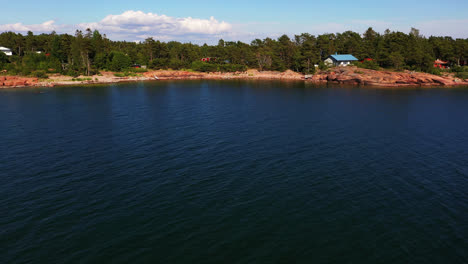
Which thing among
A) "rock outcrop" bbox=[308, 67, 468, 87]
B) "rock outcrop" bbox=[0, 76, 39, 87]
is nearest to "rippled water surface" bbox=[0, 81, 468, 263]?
"rock outcrop" bbox=[308, 67, 468, 87]

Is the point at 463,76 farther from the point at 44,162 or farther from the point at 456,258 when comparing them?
the point at 44,162

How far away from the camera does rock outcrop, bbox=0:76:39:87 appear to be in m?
151

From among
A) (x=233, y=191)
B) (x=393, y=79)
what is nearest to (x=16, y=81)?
(x=233, y=191)

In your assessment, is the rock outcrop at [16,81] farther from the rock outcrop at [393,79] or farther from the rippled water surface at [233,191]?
the rock outcrop at [393,79]

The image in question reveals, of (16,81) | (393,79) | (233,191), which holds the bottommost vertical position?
(233,191)

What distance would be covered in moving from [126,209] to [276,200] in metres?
16.5

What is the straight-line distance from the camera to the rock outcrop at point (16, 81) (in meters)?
151

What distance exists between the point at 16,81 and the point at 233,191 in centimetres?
16520

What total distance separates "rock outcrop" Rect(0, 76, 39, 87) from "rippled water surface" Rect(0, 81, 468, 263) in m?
98.3

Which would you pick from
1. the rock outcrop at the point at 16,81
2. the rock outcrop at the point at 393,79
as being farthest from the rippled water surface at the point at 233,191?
the rock outcrop at the point at 16,81

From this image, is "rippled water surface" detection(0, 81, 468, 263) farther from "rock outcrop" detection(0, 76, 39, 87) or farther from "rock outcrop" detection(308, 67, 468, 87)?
"rock outcrop" detection(0, 76, 39, 87)

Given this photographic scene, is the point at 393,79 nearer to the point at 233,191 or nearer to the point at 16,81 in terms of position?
the point at 233,191

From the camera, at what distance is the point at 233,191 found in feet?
119

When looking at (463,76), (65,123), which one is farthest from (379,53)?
(65,123)
